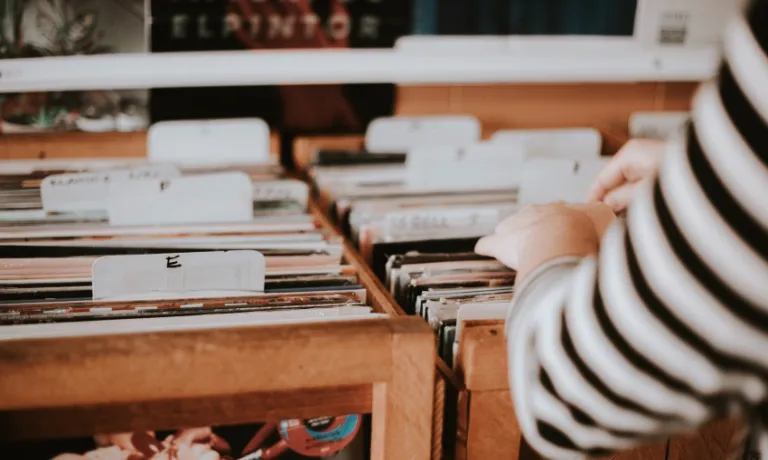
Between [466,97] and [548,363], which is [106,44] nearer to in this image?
[466,97]

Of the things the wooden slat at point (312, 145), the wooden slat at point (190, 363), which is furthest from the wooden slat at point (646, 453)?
the wooden slat at point (312, 145)

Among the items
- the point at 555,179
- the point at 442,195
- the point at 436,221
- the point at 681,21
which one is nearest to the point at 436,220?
the point at 436,221

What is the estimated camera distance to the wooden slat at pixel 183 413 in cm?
64

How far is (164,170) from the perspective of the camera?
3.54 feet

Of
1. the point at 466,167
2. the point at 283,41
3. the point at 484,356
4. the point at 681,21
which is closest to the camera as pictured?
the point at 484,356

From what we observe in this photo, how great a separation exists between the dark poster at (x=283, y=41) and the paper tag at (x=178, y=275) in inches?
26.8

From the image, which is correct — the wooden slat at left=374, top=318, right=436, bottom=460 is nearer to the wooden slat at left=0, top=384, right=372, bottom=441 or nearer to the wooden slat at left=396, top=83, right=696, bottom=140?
the wooden slat at left=0, top=384, right=372, bottom=441

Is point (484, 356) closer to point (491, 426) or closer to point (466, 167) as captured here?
point (491, 426)

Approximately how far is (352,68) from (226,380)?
916 mm

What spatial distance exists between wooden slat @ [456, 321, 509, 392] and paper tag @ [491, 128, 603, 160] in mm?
768

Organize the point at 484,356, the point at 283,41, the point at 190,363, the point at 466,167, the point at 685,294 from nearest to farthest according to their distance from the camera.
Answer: the point at 685,294 < the point at 190,363 < the point at 484,356 < the point at 466,167 < the point at 283,41

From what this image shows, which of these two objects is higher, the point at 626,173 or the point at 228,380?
the point at 626,173

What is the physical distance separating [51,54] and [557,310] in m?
1.11

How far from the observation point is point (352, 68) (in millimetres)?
1430
